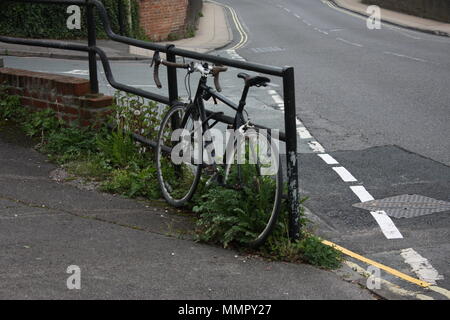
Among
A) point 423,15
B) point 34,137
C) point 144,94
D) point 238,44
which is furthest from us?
point 423,15

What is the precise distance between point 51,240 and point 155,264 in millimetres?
803

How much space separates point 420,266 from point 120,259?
2.01m

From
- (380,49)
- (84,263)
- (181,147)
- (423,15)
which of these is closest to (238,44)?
(380,49)

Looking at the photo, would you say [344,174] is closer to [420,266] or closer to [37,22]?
[420,266]

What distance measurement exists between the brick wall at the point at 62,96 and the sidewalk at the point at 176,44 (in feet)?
42.0

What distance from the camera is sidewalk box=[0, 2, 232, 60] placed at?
811 inches

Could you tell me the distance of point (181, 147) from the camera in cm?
620

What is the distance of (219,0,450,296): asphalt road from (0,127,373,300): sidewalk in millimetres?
808

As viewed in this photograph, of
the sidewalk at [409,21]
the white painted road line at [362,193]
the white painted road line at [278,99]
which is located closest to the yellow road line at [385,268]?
the white painted road line at [362,193]

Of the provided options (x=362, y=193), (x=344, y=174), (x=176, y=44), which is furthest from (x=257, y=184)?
(x=176, y=44)

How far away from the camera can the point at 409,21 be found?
1389 inches

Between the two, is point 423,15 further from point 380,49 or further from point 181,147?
point 181,147

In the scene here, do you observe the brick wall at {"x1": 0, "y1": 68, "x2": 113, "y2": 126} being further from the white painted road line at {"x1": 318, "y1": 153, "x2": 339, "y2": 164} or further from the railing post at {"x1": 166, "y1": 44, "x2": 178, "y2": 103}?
the white painted road line at {"x1": 318, "y1": 153, "x2": 339, "y2": 164}

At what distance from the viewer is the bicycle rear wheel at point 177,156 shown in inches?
234
